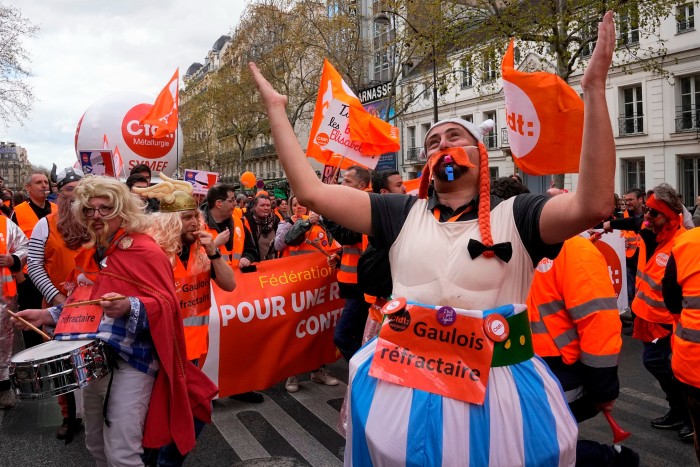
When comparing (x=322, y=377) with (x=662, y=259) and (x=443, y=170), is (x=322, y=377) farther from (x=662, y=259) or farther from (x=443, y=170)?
(x=443, y=170)

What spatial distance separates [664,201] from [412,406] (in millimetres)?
3938

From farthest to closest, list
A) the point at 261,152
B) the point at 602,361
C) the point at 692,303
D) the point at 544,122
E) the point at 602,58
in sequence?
the point at 261,152, the point at 692,303, the point at 602,361, the point at 544,122, the point at 602,58

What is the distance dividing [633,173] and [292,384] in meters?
26.8

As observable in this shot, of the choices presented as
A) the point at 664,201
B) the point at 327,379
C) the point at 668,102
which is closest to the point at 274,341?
the point at 327,379

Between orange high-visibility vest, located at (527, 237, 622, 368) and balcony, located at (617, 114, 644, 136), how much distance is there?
1079 inches

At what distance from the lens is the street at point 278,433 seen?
14.1 ft

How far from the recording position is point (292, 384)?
5.97 meters

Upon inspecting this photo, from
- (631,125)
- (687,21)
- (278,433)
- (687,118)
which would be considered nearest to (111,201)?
(278,433)

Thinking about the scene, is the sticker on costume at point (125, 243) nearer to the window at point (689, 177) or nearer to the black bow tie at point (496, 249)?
the black bow tie at point (496, 249)

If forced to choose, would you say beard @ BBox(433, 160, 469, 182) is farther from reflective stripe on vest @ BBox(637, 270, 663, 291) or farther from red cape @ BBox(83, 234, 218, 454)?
reflective stripe on vest @ BBox(637, 270, 663, 291)

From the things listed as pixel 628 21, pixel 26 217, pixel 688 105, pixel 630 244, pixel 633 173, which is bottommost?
pixel 630 244

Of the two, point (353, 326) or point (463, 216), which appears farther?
point (353, 326)

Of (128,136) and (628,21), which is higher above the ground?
(628,21)

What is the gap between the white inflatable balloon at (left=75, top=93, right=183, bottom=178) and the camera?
11.8 metres
